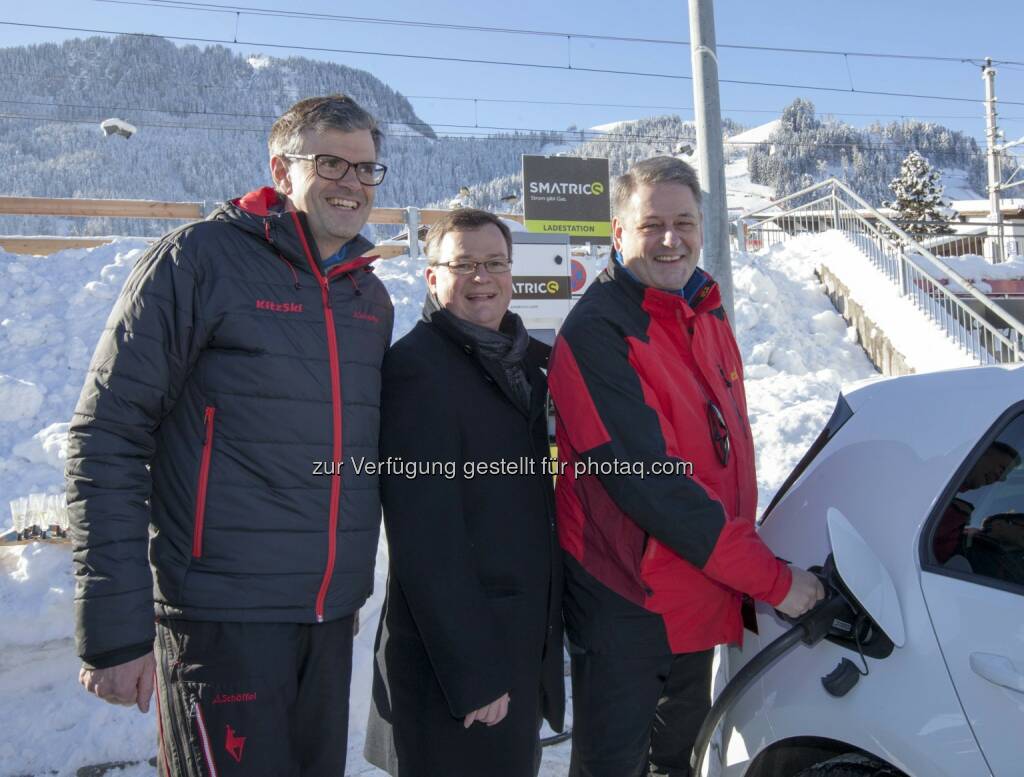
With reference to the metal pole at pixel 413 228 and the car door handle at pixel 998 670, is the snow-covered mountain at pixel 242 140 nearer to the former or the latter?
the metal pole at pixel 413 228

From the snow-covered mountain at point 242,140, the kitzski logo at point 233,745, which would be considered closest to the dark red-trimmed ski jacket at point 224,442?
the kitzski logo at point 233,745

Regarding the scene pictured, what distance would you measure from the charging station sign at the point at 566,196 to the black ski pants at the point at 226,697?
510 centimetres

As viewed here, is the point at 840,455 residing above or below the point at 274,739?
above

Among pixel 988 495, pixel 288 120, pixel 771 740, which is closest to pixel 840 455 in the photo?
pixel 988 495

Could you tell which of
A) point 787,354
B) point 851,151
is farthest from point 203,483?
point 851,151

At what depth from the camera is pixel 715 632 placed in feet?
7.33

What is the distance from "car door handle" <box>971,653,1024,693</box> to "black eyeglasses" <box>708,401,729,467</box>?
0.83 metres

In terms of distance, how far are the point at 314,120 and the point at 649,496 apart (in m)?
1.45

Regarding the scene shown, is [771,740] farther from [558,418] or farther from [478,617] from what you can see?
[558,418]

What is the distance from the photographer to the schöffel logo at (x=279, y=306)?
6.53ft

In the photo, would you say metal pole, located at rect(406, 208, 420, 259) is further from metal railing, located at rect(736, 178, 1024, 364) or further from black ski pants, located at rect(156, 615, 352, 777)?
black ski pants, located at rect(156, 615, 352, 777)

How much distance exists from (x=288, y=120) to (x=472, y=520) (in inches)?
51.4

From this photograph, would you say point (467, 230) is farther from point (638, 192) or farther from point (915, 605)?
point (915, 605)

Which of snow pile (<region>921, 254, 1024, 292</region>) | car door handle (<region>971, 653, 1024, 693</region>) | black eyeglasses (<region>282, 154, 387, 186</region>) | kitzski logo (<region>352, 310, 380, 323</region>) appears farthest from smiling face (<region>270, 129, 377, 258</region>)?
snow pile (<region>921, 254, 1024, 292</region>)
